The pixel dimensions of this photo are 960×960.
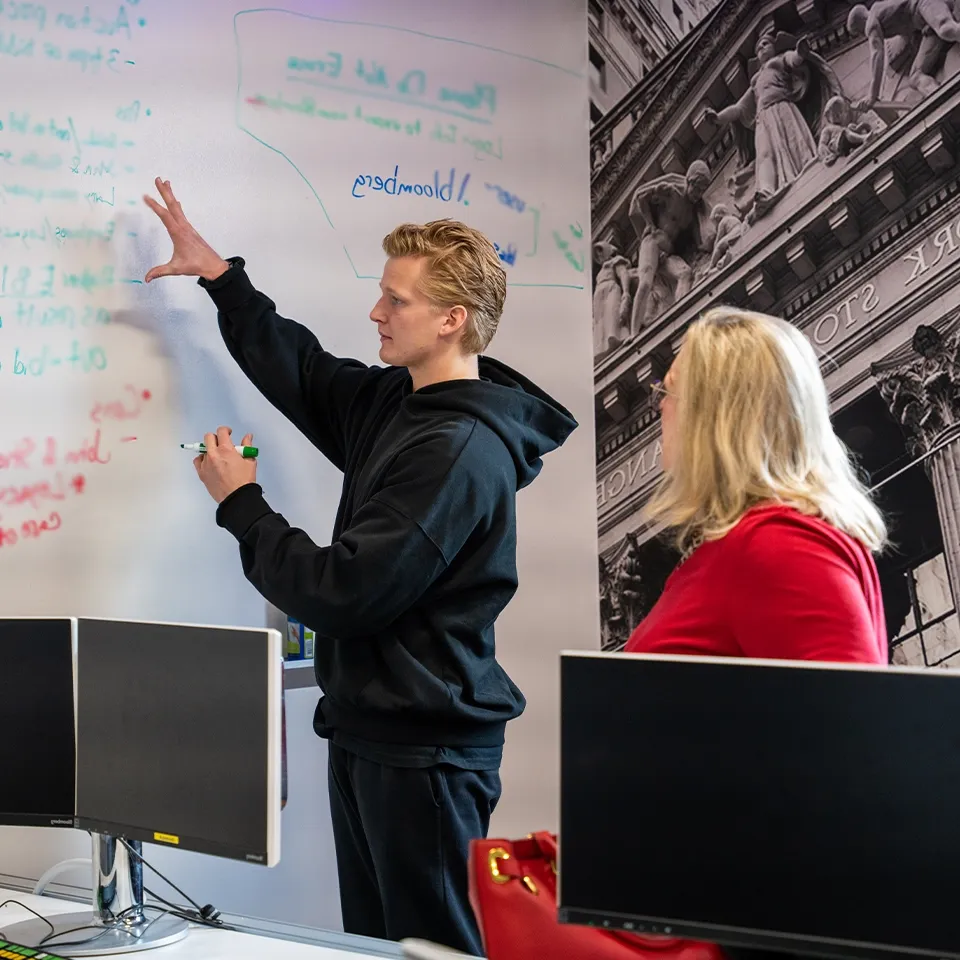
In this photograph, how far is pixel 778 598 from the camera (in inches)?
47.8

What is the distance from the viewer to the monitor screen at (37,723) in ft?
4.84

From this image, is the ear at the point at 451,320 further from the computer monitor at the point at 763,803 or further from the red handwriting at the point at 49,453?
the computer monitor at the point at 763,803

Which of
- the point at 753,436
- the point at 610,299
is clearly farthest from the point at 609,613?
the point at 753,436

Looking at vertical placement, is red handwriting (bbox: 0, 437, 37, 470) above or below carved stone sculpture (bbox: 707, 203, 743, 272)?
below

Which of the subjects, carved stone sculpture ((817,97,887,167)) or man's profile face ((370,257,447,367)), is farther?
carved stone sculpture ((817,97,887,167))

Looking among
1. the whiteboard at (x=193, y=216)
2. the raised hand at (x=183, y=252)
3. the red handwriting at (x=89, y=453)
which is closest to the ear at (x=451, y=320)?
the raised hand at (x=183, y=252)

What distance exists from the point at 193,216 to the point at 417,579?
3.11ft

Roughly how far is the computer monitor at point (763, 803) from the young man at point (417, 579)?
624 mm

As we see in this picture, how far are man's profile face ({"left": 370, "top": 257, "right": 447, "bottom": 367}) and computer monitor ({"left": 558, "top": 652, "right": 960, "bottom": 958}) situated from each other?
89cm

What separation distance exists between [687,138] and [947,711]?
205 centimetres

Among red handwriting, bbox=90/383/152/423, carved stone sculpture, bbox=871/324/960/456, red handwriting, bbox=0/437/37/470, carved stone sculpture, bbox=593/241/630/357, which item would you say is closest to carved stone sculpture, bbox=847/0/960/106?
→ carved stone sculpture, bbox=871/324/960/456

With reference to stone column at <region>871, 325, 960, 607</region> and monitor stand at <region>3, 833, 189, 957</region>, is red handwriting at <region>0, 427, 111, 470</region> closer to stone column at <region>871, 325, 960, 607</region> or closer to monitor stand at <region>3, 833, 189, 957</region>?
monitor stand at <region>3, 833, 189, 957</region>

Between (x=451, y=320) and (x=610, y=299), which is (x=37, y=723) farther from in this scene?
(x=610, y=299)

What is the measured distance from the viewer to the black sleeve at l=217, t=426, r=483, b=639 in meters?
1.62
